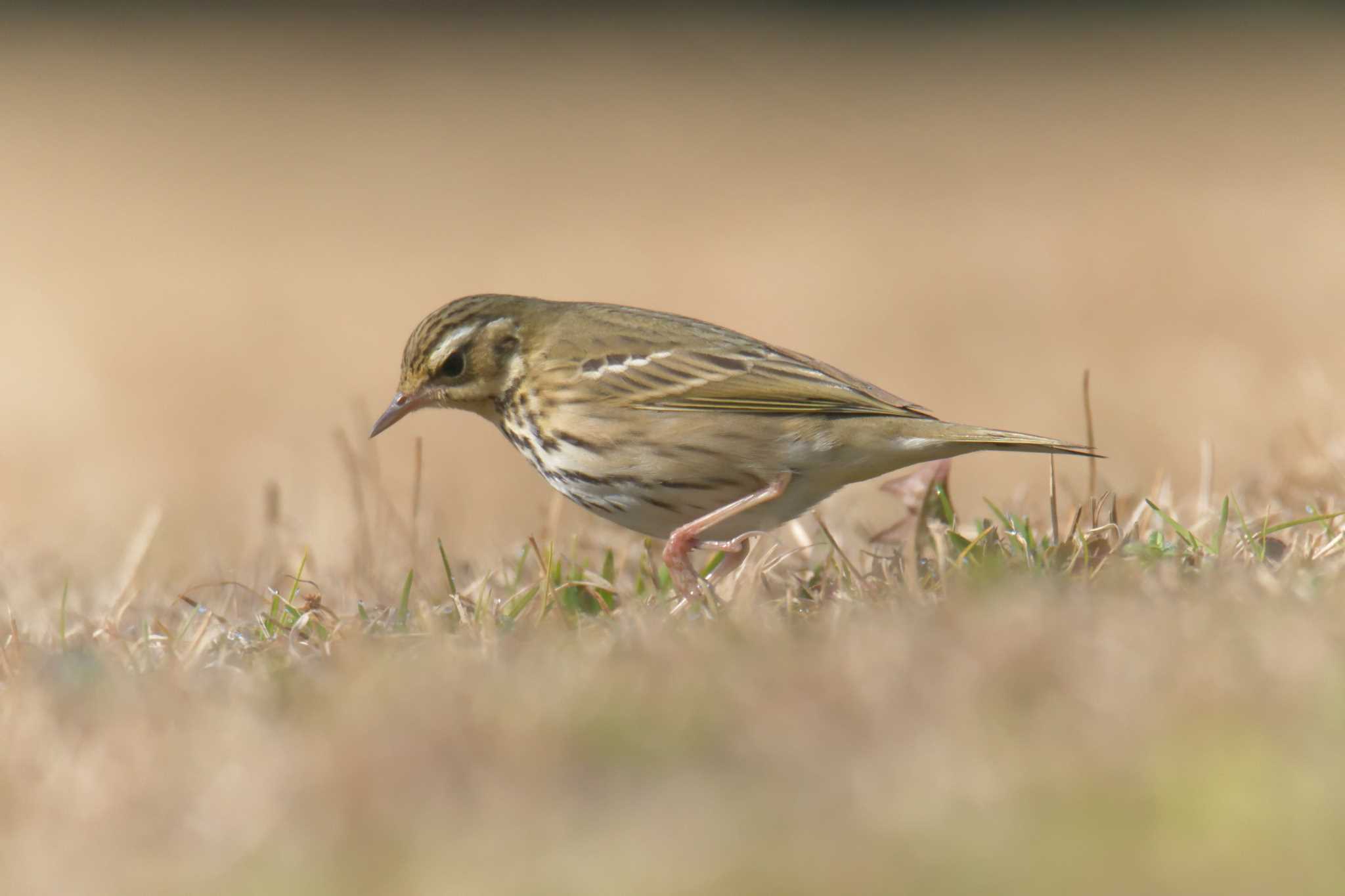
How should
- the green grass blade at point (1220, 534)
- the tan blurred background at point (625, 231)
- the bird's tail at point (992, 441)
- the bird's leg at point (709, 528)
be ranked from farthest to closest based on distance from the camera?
the tan blurred background at point (625, 231)
the bird's leg at point (709, 528)
the bird's tail at point (992, 441)
the green grass blade at point (1220, 534)

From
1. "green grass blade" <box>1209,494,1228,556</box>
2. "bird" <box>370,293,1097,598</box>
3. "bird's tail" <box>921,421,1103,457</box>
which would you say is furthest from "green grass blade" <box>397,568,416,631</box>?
"green grass blade" <box>1209,494,1228,556</box>

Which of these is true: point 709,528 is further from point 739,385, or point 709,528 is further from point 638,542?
point 638,542

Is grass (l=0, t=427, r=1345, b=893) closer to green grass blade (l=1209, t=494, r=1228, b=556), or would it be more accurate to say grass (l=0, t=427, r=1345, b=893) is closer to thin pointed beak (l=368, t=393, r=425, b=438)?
green grass blade (l=1209, t=494, r=1228, b=556)

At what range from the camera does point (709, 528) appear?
17.4ft

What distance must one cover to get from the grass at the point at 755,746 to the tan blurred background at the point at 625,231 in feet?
8.31

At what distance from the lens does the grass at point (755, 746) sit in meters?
2.74

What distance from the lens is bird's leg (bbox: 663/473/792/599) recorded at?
16.8 feet

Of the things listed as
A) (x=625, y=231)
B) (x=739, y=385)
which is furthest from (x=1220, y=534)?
(x=625, y=231)

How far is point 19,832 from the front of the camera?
342 cm

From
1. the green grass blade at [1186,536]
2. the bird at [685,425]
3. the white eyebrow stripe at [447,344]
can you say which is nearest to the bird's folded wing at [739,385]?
the bird at [685,425]

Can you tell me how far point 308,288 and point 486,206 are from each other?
12.5 ft

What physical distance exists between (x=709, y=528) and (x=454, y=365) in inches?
40.9

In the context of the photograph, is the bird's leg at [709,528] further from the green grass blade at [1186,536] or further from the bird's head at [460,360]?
the green grass blade at [1186,536]

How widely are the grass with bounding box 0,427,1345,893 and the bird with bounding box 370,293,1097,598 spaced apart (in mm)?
723
